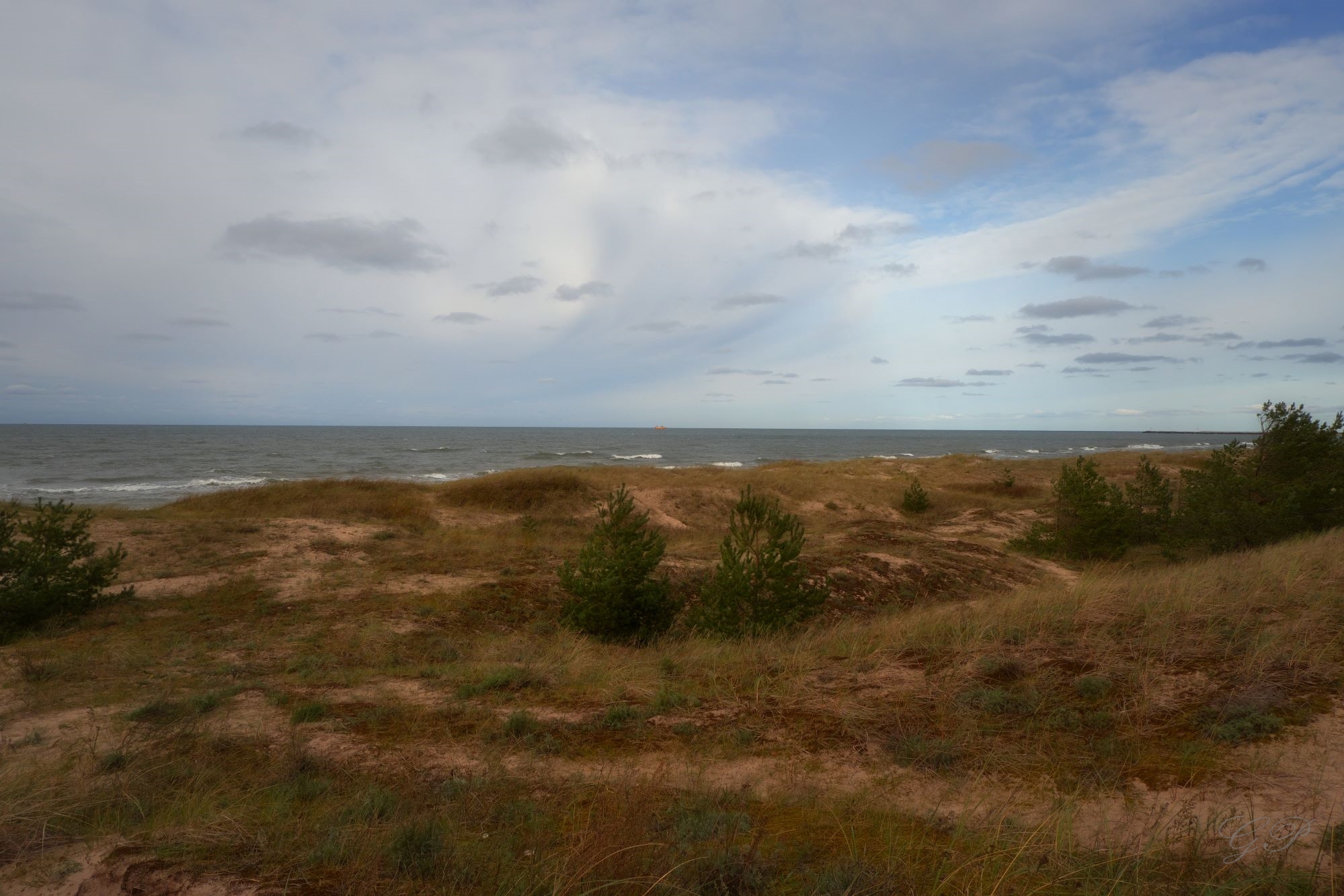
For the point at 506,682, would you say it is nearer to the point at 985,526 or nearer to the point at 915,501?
the point at 985,526

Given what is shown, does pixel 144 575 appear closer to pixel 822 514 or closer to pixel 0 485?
pixel 822 514

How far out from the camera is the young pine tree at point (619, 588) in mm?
11391

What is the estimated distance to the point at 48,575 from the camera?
1134 cm

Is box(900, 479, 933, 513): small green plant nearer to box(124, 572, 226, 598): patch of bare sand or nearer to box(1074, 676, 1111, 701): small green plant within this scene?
box(1074, 676, 1111, 701): small green plant

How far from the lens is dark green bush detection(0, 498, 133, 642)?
35.3 feet

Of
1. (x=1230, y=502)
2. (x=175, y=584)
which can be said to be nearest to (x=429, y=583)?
(x=175, y=584)

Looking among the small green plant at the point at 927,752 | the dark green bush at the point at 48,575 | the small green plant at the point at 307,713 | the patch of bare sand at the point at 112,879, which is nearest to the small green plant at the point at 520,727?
the small green plant at the point at 307,713

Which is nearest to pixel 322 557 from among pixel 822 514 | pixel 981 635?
pixel 981 635

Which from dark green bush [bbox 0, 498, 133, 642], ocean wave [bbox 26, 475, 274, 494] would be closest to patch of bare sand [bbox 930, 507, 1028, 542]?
dark green bush [bbox 0, 498, 133, 642]

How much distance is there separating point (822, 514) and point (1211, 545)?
1530cm

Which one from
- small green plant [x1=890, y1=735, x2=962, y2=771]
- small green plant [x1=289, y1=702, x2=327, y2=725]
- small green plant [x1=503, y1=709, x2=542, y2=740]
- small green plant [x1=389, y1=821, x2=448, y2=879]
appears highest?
small green plant [x1=389, y1=821, x2=448, y2=879]

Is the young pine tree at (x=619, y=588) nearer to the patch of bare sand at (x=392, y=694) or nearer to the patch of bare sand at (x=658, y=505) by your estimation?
the patch of bare sand at (x=392, y=694)
